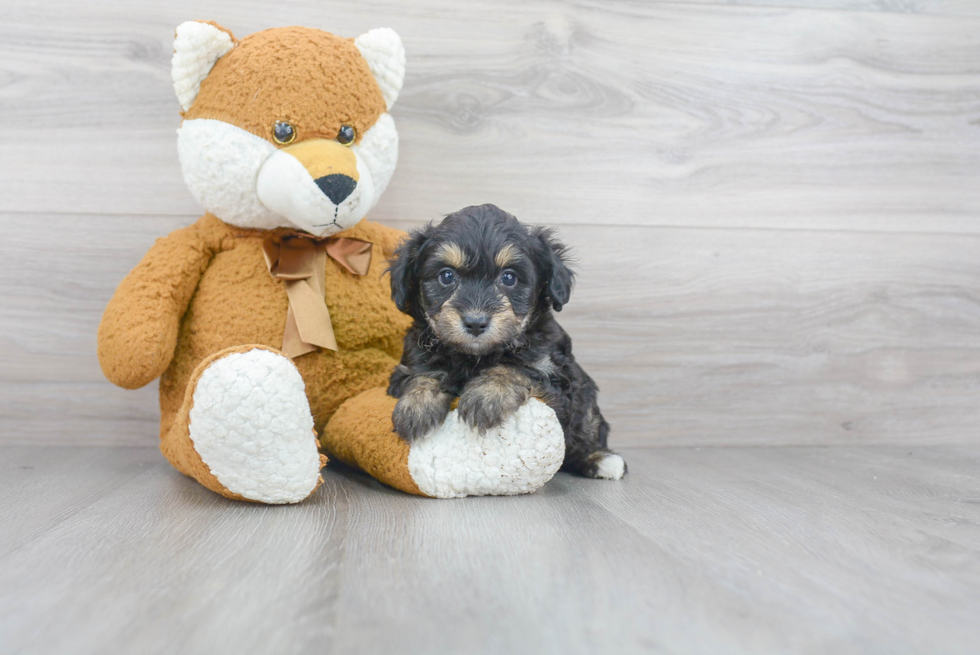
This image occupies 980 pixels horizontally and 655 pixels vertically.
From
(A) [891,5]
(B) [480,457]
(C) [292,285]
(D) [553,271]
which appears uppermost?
(A) [891,5]

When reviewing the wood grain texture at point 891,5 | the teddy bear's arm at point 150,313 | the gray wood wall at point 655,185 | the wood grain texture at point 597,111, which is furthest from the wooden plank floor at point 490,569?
the wood grain texture at point 891,5

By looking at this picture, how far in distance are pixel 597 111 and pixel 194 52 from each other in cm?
117

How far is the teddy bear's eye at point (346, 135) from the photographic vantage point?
1694 millimetres

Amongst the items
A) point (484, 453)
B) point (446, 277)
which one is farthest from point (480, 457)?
point (446, 277)

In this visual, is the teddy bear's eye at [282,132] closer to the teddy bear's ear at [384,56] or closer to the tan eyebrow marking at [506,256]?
the teddy bear's ear at [384,56]

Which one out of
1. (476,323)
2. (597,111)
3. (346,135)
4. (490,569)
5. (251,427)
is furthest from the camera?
(597,111)

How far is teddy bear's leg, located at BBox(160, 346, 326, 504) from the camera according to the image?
4.31 feet

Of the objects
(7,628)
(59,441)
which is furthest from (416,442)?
(59,441)

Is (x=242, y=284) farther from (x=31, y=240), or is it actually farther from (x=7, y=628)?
(x=7, y=628)

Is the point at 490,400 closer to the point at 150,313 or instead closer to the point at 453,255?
the point at 453,255

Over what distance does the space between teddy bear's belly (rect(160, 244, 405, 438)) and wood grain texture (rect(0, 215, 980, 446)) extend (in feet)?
1.62

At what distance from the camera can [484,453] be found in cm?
149

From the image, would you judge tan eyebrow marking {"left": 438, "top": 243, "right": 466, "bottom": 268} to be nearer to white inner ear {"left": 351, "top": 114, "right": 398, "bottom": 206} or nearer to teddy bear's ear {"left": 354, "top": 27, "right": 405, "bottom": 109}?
white inner ear {"left": 351, "top": 114, "right": 398, "bottom": 206}

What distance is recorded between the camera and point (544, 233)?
5.42ft
